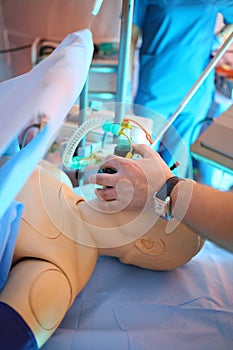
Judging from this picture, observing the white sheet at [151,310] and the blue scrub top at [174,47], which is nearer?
the white sheet at [151,310]

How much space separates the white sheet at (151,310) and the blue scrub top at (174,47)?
1.05 metres

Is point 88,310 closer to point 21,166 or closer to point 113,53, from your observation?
point 21,166

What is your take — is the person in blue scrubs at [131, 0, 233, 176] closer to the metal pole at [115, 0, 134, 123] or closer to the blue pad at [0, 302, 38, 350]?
the metal pole at [115, 0, 134, 123]

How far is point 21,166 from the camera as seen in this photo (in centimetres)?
44

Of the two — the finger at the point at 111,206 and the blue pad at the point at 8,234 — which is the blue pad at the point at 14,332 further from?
the finger at the point at 111,206

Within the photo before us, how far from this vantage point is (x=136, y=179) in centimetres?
74

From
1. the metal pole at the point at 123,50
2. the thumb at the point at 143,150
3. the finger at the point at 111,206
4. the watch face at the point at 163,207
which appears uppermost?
the metal pole at the point at 123,50

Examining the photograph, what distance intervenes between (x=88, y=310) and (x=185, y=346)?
0.22 meters

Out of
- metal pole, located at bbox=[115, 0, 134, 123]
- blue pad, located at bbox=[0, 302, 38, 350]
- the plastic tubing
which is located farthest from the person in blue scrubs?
blue pad, located at bbox=[0, 302, 38, 350]

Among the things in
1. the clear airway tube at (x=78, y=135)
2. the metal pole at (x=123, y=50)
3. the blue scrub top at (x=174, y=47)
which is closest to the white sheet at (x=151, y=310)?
the clear airway tube at (x=78, y=135)

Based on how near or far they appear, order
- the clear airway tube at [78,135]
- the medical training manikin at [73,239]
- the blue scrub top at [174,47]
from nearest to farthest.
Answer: the medical training manikin at [73,239] < the clear airway tube at [78,135] < the blue scrub top at [174,47]

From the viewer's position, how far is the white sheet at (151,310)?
0.69 m

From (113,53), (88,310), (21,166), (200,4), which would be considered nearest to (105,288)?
(88,310)

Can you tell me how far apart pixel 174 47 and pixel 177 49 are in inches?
0.7
